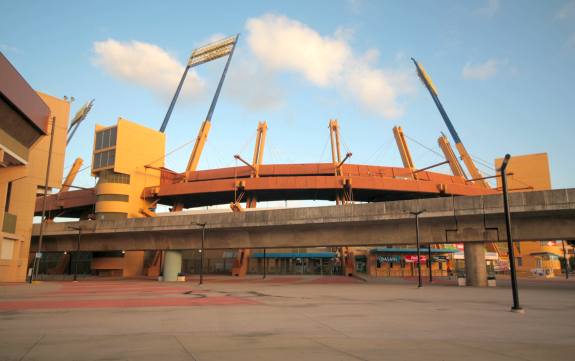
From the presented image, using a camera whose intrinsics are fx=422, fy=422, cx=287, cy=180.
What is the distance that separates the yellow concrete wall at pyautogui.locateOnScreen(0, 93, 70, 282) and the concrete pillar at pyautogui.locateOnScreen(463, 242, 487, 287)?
1571 inches

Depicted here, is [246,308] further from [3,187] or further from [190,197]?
[190,197]

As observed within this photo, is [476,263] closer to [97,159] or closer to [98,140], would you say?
[97,159]

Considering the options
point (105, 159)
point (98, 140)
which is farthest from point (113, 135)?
point (105, 159)

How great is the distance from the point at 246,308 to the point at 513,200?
21.0 metres

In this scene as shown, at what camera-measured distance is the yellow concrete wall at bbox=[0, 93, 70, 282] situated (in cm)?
4181

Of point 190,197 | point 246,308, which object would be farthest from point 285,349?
point 190,197

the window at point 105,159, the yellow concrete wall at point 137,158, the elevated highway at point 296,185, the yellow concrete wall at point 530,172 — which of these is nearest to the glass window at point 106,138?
the window at point 105,159

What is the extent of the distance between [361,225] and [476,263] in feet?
31.1

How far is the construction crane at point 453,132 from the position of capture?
9225cm

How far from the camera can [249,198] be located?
238 feet

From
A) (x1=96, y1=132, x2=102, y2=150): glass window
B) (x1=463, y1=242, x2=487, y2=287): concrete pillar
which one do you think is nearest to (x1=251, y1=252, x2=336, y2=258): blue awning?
(x1=96, y1=132, x2=102, y2=150): glass window

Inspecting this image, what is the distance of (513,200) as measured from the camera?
28969 millimetres

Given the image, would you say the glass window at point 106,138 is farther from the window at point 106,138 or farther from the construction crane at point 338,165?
the construction crane at point 338,165

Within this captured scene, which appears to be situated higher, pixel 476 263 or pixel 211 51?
pixel 211 51
